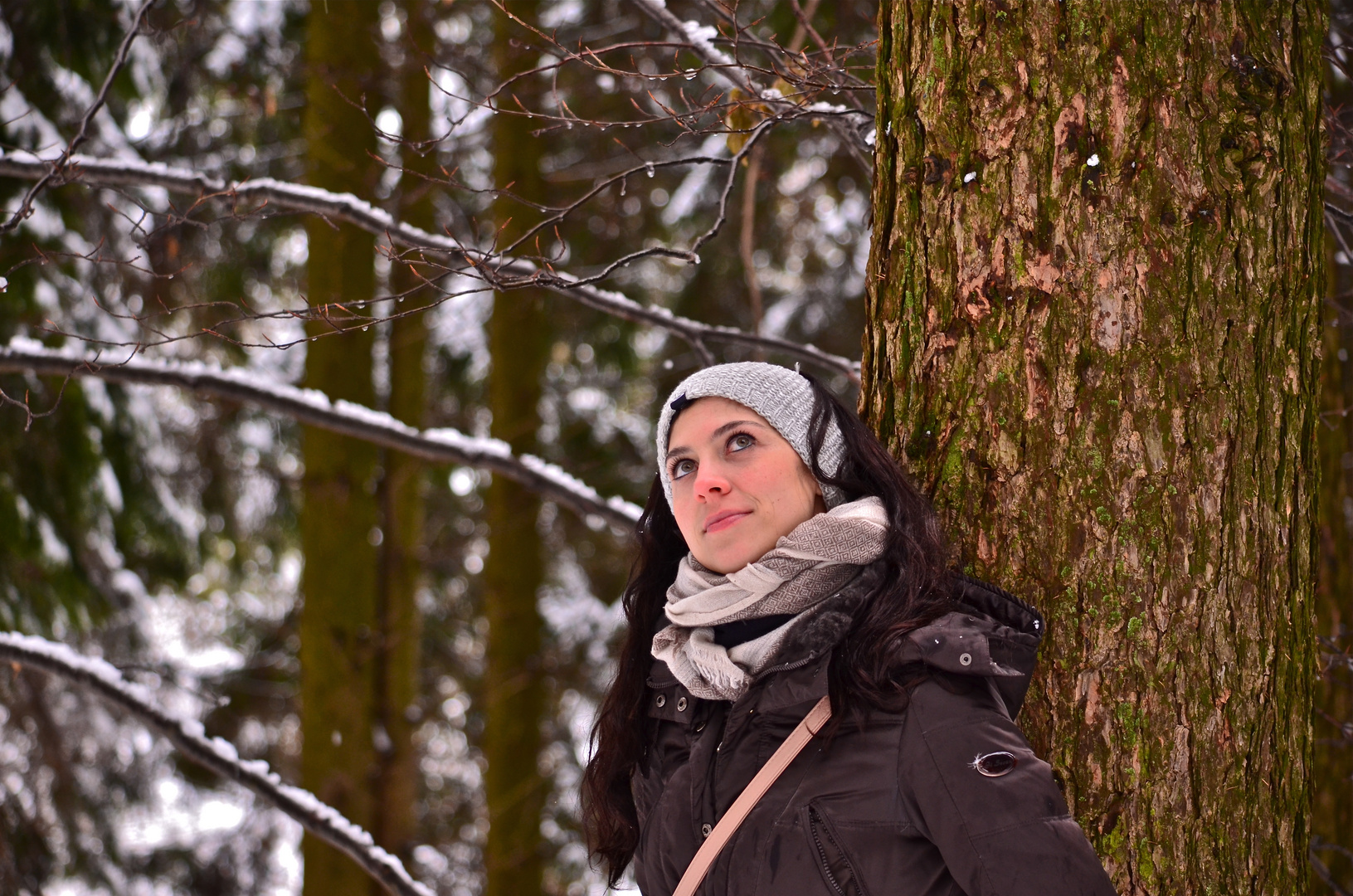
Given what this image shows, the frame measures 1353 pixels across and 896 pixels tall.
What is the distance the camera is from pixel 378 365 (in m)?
7.92

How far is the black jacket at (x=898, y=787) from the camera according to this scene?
145 cm

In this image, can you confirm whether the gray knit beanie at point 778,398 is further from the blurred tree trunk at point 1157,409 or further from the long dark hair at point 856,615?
the blurred tree trunk at point 1157,409

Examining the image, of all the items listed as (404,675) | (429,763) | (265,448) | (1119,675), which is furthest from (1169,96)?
(429,763)

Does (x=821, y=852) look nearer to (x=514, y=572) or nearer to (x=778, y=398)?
(x=778, y=398)

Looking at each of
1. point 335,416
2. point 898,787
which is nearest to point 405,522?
point 335,416

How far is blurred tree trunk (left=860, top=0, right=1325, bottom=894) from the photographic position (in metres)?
1.75

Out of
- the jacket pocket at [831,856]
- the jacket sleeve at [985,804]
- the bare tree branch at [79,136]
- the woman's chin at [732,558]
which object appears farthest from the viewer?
the bare tree branch at [79,136]

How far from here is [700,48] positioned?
8.37 feet

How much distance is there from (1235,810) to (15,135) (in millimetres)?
4849

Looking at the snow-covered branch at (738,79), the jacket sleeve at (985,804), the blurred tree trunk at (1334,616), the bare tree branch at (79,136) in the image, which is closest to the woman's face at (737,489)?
the jacket sleeve at (985,804)

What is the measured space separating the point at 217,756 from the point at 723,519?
1917 millimetres

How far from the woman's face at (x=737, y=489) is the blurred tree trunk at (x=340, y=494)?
4112 millimetres

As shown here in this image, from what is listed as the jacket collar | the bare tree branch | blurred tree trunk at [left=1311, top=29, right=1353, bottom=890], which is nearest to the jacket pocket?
the jacket collar

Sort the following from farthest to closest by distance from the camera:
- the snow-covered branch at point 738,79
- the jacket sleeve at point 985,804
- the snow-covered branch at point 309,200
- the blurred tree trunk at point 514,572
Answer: the blurred tree trunk at point 514,572
the snow-covered branch at point 309,200
the snow-covered branch at point 738,79
the jacket sleeve at point 985,804
